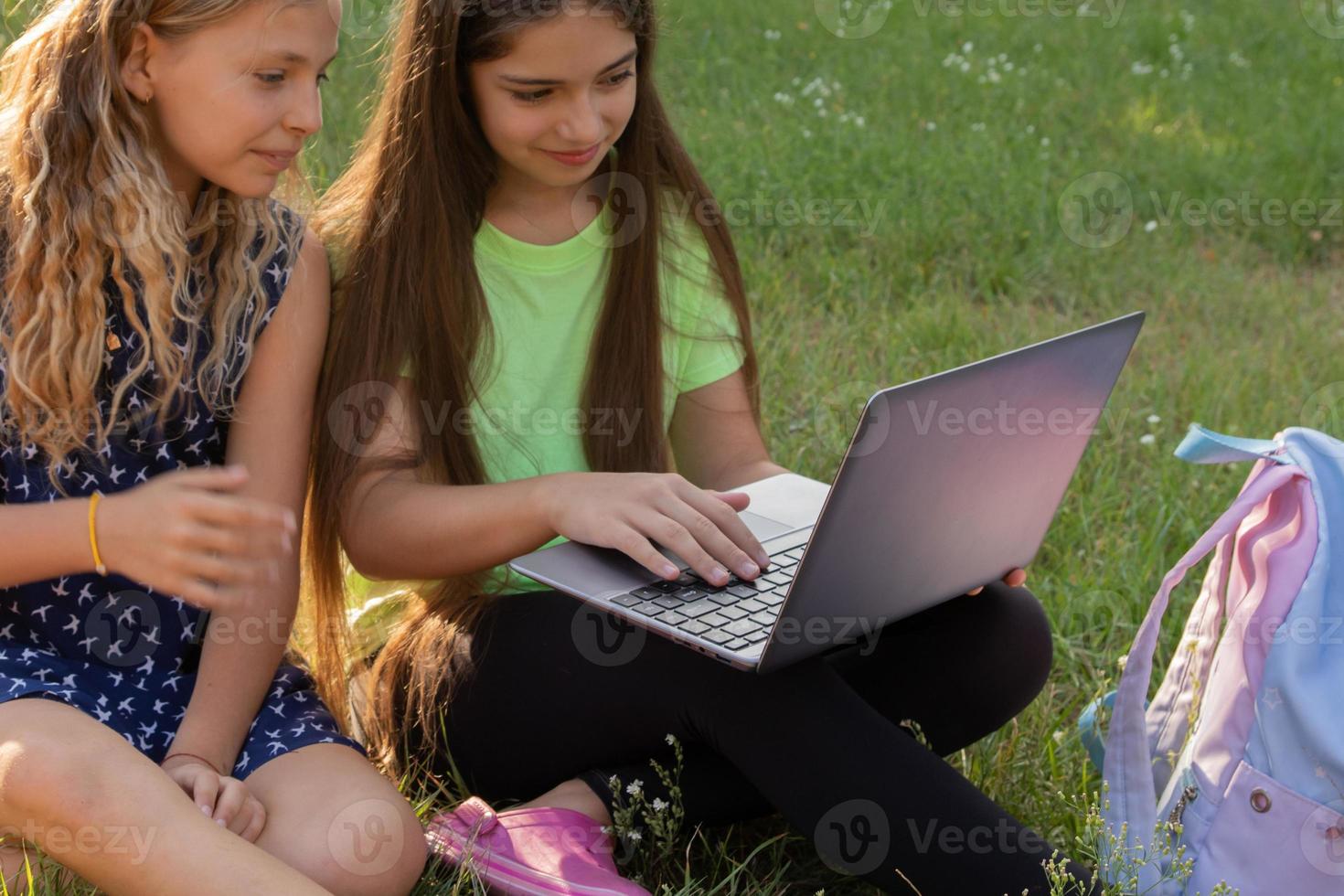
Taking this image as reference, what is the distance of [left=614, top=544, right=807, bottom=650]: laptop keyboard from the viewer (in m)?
1.54

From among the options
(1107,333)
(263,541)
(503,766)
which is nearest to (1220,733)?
(1107,333)

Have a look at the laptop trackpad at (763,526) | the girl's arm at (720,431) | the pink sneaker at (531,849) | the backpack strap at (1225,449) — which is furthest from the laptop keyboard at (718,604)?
the backpack strap at (1225,449)

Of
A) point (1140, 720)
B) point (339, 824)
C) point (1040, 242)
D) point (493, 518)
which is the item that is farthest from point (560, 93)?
point (1040, 242)

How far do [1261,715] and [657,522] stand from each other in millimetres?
721

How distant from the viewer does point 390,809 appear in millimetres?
1660

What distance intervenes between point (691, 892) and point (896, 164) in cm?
261

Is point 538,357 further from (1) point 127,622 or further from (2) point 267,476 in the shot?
(1) point 127,622

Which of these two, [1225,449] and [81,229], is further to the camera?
[1225,449]

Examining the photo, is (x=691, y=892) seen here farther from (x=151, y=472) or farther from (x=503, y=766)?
(x=151, y=472)

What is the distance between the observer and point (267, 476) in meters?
1.77

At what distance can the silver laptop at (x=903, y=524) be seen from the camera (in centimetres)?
140

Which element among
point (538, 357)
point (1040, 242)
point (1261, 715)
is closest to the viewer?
point (1261, 715)

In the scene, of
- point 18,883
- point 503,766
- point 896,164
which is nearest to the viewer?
point 18,883

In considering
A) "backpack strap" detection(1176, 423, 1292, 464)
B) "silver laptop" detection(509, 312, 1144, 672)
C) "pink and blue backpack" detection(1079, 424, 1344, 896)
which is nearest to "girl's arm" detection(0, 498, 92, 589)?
"silver laptop" detection(509, 312, 1144, 672)
